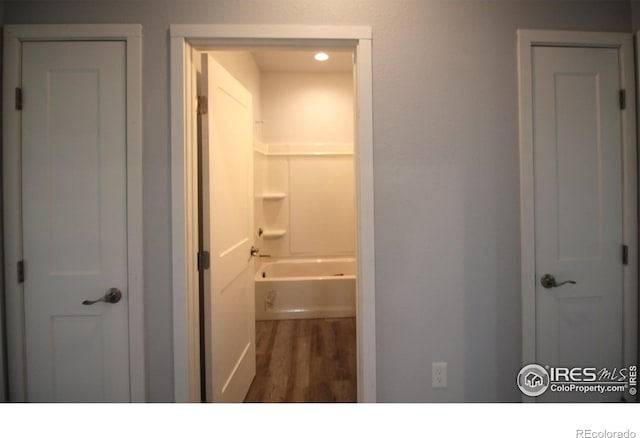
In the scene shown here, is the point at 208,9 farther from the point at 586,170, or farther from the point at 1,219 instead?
the point at 586,170

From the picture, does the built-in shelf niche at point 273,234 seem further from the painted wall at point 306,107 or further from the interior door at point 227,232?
the interior door at point 227,232

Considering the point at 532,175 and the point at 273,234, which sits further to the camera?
the point at 273,234

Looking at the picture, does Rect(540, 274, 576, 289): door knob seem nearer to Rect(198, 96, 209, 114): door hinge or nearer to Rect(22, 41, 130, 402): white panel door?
Rect(198, 96, 209, 114): door hinge

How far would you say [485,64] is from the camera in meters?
1.38

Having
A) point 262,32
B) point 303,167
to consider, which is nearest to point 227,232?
point 262,32

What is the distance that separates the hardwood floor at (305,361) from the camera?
193cm

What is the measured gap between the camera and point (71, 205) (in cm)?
130

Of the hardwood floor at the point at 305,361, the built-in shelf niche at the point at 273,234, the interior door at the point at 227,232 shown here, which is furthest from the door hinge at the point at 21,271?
the built-in shelf niche at the point at 273,234

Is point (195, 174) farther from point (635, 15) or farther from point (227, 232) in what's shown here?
point (635, 15)

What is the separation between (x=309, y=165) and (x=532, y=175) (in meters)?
2.63

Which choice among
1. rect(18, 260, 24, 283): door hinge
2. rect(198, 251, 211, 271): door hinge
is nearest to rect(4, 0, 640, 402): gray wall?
rect(198, 251, 211, 271): door hinge

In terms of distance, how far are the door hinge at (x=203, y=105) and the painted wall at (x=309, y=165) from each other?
2.15m
